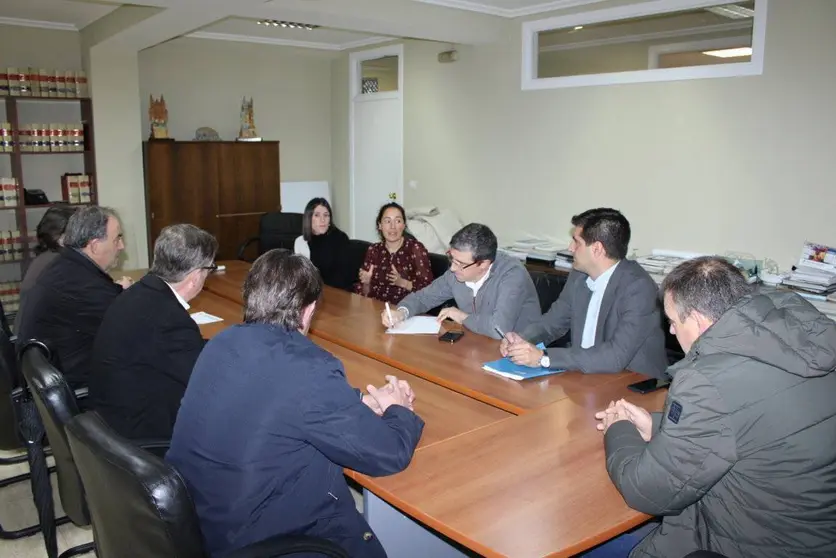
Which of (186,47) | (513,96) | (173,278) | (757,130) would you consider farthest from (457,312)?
(186,47)

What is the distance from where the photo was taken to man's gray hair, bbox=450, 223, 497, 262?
3.43 m

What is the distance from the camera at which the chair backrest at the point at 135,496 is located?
146cm

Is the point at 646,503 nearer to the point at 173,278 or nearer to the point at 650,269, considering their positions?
the point at 173,278

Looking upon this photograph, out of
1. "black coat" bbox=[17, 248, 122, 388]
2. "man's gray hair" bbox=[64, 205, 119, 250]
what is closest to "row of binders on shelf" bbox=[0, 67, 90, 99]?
"man's gray hair" bbox=[64, 205, 119, 250]

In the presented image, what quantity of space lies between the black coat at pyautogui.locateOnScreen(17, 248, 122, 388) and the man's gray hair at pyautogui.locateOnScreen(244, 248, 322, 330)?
154 cm

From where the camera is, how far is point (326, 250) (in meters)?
5.20

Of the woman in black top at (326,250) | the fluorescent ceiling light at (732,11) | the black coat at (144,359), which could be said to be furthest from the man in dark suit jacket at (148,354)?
the fluorescent ceiling light at (732,11)

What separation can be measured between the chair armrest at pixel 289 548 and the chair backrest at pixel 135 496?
0.13 metres

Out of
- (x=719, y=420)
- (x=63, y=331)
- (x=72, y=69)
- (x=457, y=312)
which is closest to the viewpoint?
(x=719, y=420)

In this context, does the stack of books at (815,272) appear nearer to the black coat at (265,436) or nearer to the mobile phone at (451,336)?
the mobile phone at (451,336)

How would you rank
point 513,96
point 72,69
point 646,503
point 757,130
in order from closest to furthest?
1. point 646,503
2. point 757,130
3. point 513,96
4. point 72,69

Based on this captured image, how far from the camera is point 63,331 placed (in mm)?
3143

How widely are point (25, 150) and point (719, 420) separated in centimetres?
669

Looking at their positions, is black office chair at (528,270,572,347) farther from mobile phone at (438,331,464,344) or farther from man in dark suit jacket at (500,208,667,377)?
mobile phone at (438,331,464,344)
